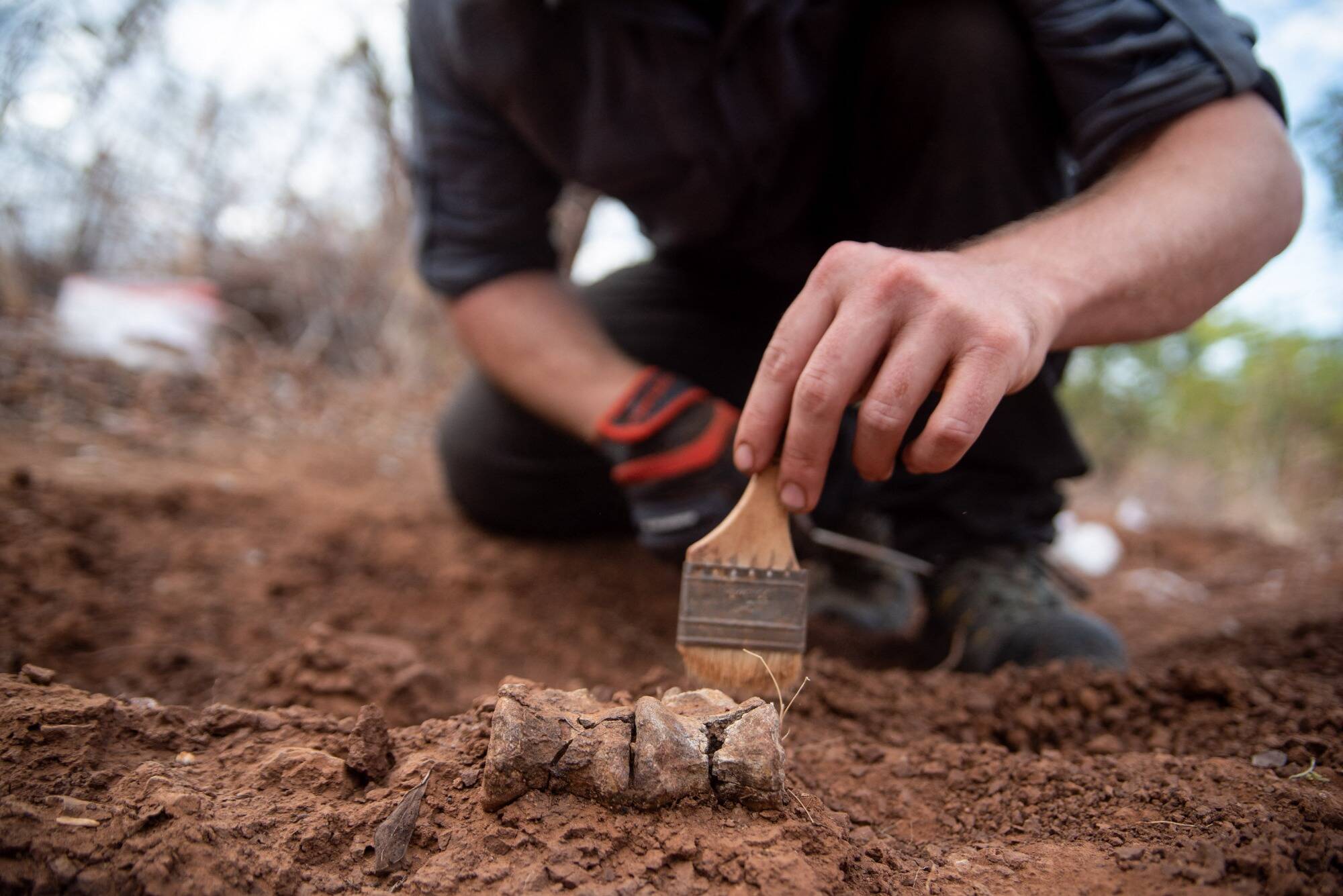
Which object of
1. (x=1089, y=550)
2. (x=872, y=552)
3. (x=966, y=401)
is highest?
(x=966, y=401)

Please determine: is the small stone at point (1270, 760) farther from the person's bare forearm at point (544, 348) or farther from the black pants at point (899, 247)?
the person's bare forearm at point (544, 348)

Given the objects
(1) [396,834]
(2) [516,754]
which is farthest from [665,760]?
(1) [396,834]

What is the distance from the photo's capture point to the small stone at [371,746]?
0.81 meters

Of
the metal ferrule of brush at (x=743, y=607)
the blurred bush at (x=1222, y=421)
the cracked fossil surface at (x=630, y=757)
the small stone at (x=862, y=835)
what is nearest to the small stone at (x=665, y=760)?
the cracked fossil surface at (x=630, y=757)

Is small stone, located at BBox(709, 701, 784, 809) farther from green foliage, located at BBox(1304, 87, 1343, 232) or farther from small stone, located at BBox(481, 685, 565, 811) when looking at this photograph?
green foliage, located at BBox(1304, 87, 1343, 232)

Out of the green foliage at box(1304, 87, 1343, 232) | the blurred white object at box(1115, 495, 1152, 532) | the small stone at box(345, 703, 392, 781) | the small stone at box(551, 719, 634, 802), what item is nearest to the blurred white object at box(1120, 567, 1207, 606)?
the blurred white object at box(1115, 495, 1152, 532)

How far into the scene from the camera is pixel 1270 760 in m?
0.93

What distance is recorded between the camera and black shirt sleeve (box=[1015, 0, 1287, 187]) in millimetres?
1213

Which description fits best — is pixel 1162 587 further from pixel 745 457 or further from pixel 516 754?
pixel 516 754

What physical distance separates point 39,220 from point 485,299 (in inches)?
99.0

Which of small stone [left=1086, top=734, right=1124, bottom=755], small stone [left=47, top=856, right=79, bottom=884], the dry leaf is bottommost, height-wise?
small stone [left=1086, top=734, right=1124, bottom=755]

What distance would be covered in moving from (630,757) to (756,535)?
401 millimetres

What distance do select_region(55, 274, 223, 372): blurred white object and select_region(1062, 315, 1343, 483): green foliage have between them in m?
3.52

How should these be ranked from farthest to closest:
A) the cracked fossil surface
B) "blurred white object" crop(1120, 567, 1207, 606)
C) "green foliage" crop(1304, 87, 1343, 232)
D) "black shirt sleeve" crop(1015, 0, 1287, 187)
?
"blurred white object" crop(1120, 567, 1207, 606) < "green foliage" crop(1304, 87, 1343, 232) < "black shirt sleeve" crop(1015, 0, 1287, 187) < the cracked fossil surface
